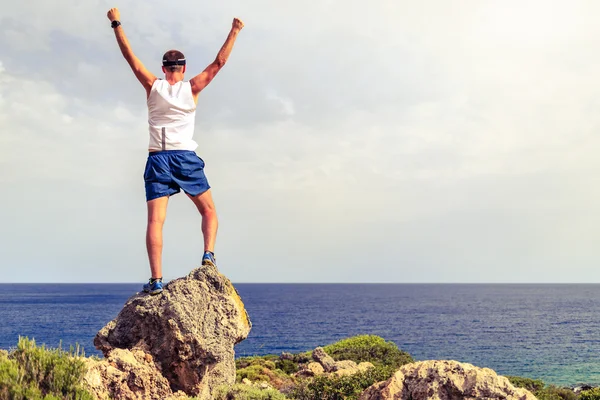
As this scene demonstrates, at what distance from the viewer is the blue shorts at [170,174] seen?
7922 mm

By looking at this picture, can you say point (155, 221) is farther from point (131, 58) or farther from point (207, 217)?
point (131, 58)

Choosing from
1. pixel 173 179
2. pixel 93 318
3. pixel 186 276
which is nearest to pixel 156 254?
pixel 186 276

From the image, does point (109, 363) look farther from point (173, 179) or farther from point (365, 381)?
point (365, 381)

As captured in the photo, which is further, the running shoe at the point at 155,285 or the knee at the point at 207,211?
the knee at the point at 207,211

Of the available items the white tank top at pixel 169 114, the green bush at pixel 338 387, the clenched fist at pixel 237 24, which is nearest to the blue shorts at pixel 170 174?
the white tank top at pixel 169 114

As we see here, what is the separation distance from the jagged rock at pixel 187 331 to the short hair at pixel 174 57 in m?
3.09

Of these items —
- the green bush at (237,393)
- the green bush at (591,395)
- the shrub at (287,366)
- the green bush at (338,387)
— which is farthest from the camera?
the shrub at (287,366)

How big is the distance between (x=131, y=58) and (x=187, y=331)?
4.15m

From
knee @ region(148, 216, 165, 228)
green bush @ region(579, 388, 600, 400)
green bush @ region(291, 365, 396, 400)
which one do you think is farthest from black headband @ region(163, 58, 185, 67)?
green bush @ region(579, 388, 600, 400)

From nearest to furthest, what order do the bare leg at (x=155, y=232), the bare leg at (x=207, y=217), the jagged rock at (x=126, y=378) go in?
the jagged rock at (x=126, y=378), the bare leg at (x=155, y=232), the bare leg at (x=207, y=217)

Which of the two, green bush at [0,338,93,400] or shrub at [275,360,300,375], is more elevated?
green bush at [0,338,93,400]

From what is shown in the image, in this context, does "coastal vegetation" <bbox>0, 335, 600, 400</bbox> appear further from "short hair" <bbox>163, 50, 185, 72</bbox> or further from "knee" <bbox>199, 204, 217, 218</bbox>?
"short hair" <bbox>163, 50, 185, 72</bbox>

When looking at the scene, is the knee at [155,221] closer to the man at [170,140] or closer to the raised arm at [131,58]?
the man at [170,140]

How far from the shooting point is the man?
7.88 m
